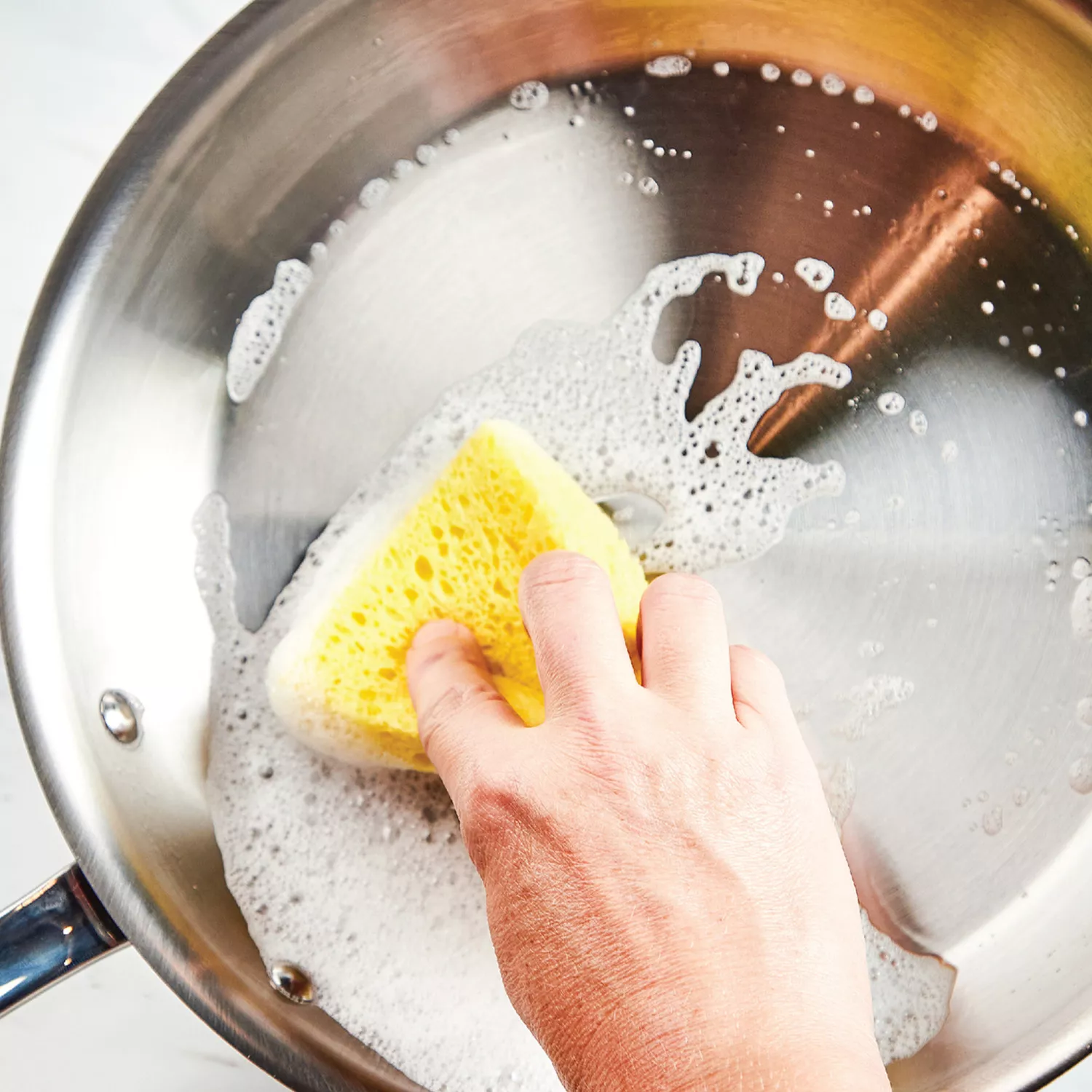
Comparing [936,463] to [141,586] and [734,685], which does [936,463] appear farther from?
[141,586]

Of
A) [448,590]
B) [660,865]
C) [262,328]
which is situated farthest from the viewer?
[262,328]

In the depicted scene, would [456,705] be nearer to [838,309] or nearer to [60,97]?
[838,309]

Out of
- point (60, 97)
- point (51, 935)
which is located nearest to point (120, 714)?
point (51, 935)

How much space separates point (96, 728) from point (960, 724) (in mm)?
503

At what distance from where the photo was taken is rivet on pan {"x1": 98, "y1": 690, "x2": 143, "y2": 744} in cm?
49

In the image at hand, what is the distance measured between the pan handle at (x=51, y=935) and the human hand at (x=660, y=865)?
0.18m

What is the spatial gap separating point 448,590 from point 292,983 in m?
0.23

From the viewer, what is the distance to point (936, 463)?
58 centimetres

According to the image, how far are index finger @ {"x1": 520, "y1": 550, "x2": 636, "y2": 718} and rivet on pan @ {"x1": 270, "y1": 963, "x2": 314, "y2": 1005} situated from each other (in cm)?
24

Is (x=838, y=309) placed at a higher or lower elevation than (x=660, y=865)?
higher

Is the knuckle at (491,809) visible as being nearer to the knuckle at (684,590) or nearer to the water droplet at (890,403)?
the knuckle at (684,590)

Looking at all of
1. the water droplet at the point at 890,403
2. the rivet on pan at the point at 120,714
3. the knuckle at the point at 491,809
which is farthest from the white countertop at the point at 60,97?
the water droplet at the point at 890,403

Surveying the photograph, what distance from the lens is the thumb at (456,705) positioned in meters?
0.39

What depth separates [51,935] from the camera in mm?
418
